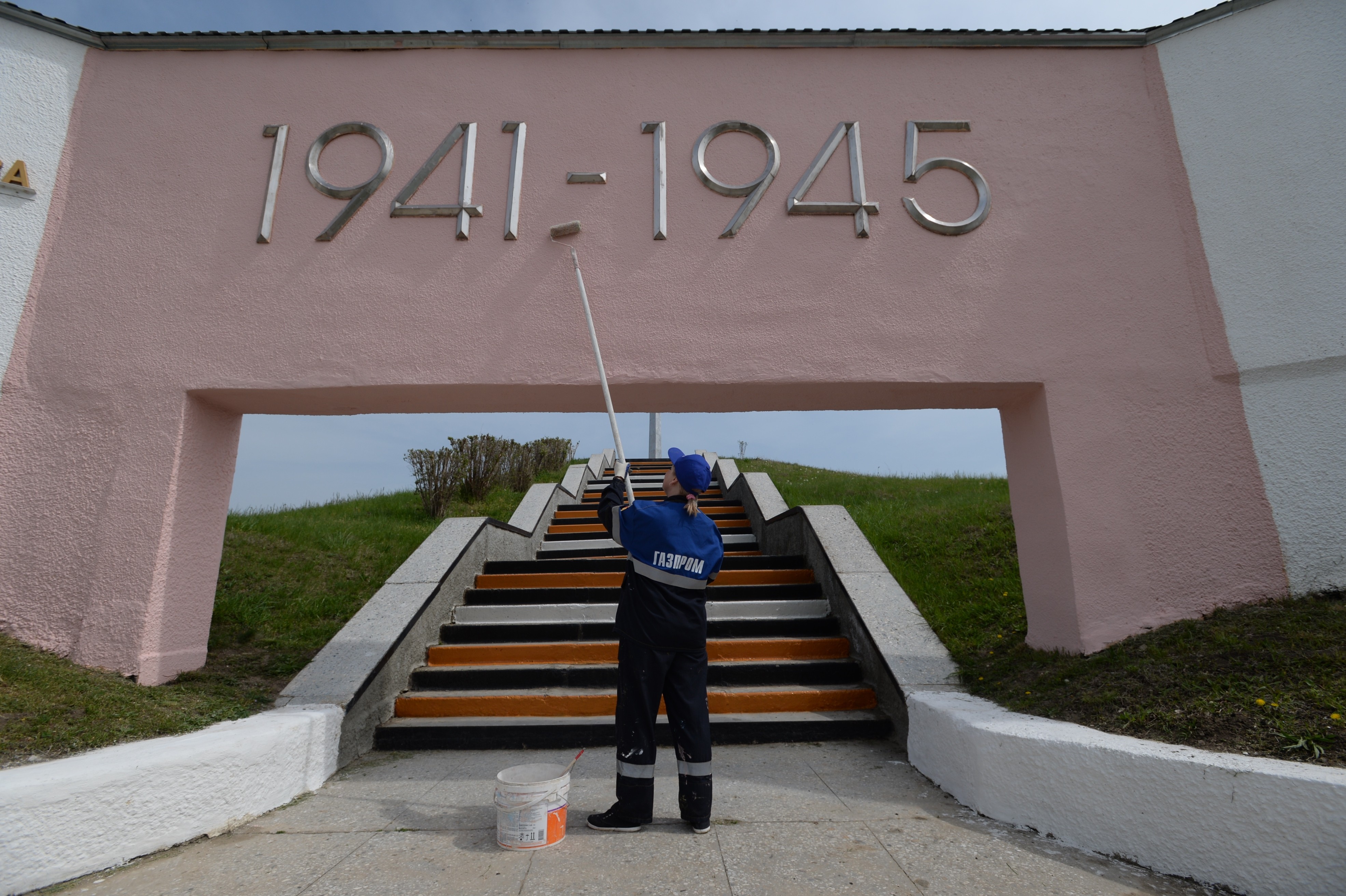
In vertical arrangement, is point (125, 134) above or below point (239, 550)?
above

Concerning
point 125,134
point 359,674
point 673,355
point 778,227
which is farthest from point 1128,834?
point 125,134

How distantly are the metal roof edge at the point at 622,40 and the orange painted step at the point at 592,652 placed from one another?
4.57m

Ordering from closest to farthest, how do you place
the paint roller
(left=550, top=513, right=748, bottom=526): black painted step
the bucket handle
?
the bucket handle, the paint roller, (left=550, top=513, right=748, bottom=526): black painted step

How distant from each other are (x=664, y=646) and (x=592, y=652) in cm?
237

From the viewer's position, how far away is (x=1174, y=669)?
3.77 m

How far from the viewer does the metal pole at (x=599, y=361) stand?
12.5 feet

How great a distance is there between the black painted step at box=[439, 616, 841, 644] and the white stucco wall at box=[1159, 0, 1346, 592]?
10.7ft

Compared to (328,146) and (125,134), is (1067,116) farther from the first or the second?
(125,134)

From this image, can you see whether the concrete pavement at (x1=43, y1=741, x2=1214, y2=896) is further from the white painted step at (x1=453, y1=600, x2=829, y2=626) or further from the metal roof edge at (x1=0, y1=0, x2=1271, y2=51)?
the metal roof edge at (x1=0, y1=0, x2=1271, y2=51)

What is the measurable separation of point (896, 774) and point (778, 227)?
3.58 m

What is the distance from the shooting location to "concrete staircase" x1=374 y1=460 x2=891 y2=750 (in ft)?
15.7

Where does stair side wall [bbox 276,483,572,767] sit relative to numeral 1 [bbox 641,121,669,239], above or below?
below

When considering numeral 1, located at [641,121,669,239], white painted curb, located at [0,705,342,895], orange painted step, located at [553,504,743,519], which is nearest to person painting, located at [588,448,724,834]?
white painted curb, located at [0,705,342,895]

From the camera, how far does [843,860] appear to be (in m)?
3.01
